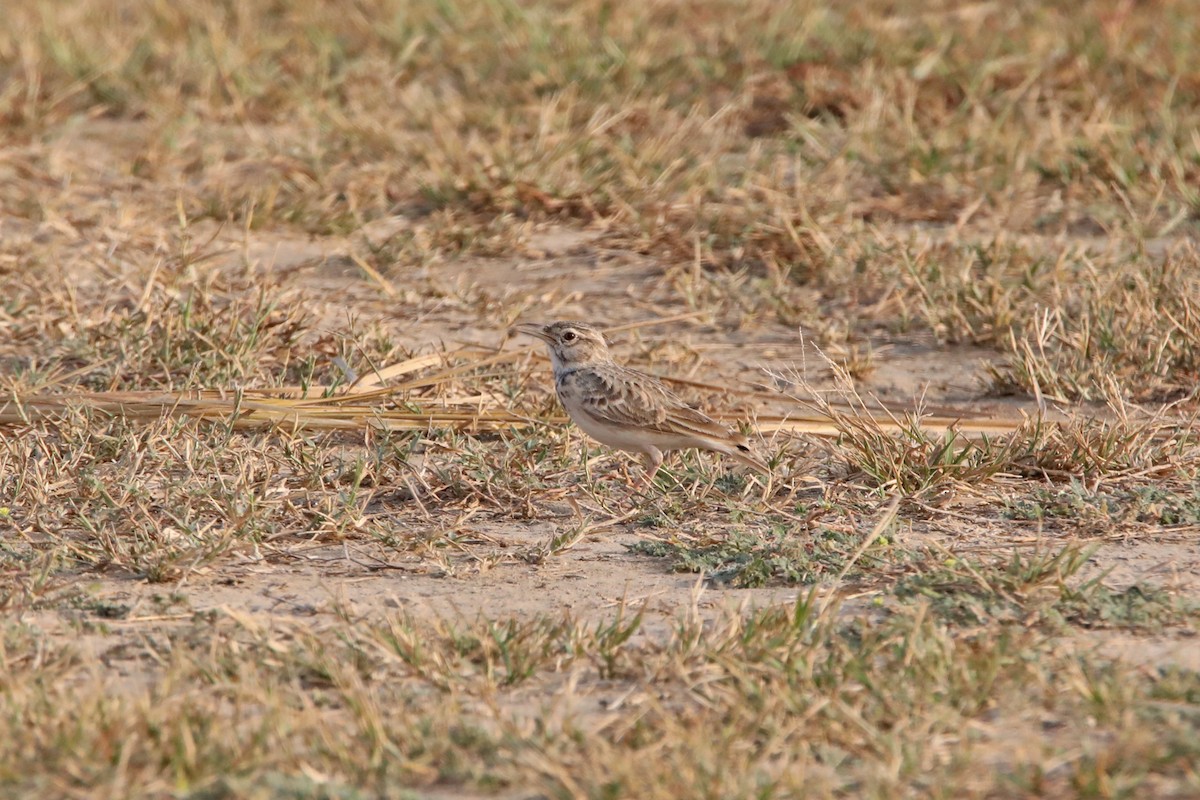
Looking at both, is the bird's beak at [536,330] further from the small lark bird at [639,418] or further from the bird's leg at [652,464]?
the bird's leg at [652,464]

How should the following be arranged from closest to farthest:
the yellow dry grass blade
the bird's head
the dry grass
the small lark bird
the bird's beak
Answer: the dry grass
the small lark bird
the yellow dry grass blade
the bird's head
the bird's beak

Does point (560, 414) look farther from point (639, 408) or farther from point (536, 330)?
point (639, 408)

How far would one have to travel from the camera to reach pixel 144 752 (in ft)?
12.8

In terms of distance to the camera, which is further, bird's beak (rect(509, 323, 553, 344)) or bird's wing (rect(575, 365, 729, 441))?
bird's beak (rect(509, 323, 553, 344))

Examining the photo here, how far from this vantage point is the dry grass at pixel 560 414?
4074 millimetres

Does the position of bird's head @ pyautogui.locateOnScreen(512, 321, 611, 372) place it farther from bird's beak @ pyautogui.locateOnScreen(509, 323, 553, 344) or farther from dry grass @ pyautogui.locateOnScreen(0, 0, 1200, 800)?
dry grass @ pyautogui.locateOnScreen(0, 0, 1200, 800)

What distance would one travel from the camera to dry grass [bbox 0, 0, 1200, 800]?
407 cm

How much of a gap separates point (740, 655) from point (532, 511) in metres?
1.47

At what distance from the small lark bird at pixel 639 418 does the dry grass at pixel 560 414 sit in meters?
0.14

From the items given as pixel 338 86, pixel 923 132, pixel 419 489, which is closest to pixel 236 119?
pixel 338 86

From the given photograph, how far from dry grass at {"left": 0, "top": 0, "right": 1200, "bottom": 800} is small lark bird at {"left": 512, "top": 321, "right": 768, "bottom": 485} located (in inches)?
5.5

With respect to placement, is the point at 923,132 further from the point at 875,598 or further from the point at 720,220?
the point at 875,598

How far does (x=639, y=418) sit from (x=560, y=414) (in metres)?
0.69

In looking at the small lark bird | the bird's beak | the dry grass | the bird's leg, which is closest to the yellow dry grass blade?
the dry grass
